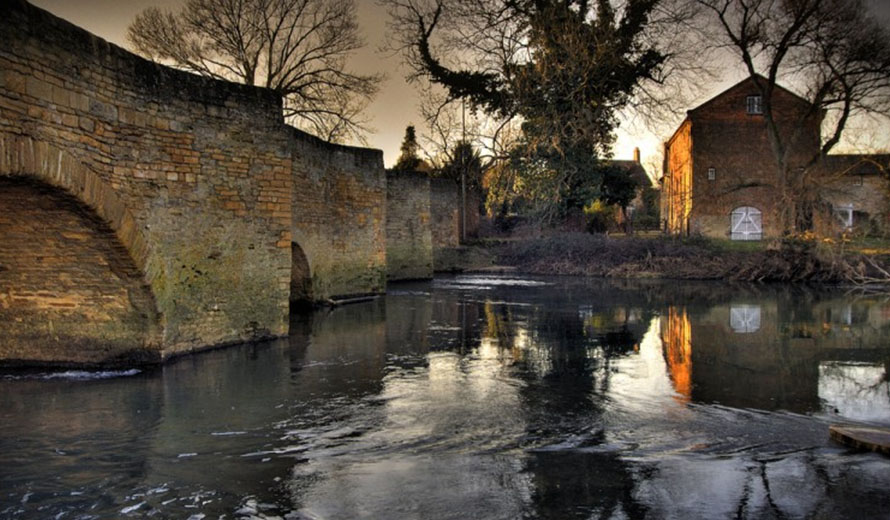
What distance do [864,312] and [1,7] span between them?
1662 cm

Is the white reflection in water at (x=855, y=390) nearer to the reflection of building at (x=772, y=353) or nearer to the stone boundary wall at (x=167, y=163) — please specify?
the reflection of building at (x=772, y=353)

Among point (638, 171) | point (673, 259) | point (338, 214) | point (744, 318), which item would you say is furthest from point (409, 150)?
point (744, 318)

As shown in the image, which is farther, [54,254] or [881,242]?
[881,242]

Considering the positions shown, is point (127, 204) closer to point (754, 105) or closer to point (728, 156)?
point (728, 156)

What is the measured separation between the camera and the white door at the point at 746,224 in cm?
3375

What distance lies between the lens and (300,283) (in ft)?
51.6

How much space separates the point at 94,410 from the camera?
22.3ft

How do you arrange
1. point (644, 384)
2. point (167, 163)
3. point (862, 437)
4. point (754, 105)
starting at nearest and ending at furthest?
point (862, 437)
point (644, 384)
point (167, 163)
point (754, 105)

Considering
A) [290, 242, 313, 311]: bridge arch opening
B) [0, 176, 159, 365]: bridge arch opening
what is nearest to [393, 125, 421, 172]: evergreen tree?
[290, 242, 313, 311]: bridge arch opening

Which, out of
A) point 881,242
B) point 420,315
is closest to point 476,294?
point 420,315

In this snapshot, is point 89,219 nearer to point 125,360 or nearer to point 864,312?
point 125,360

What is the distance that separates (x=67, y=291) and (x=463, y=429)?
18.2ft

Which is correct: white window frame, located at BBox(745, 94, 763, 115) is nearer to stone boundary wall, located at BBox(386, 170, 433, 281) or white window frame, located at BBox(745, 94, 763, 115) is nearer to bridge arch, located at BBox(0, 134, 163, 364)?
stone boundary wall, located at BBox(386, 170, 433, 281)

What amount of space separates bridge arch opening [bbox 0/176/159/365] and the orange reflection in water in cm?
683
